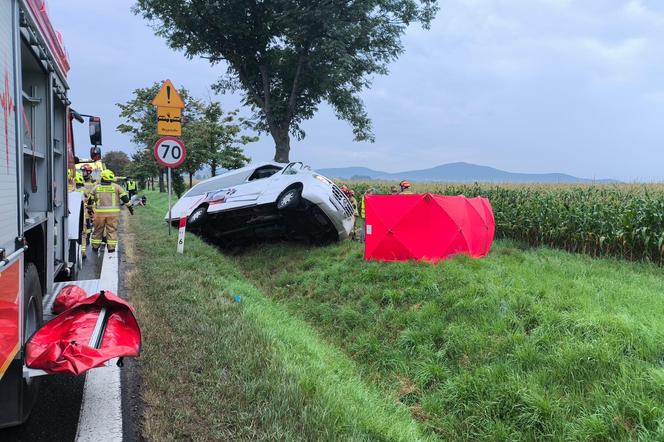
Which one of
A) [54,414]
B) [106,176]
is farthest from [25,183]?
[106,176]

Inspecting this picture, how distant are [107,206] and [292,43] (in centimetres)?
1398

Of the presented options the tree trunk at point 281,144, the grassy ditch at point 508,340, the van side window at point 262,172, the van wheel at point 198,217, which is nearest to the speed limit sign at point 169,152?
the van wheel at point 198,217

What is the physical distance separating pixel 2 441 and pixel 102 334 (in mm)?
838

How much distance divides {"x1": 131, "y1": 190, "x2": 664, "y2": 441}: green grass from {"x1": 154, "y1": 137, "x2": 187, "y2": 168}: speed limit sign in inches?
119

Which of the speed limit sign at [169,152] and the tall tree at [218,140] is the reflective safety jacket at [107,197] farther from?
the tall tree at [218,140]

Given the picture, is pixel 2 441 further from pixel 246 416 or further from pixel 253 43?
pixel 253 43

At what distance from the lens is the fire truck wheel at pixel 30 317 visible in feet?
9.59

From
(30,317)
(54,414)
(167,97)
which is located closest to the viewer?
(54,414)

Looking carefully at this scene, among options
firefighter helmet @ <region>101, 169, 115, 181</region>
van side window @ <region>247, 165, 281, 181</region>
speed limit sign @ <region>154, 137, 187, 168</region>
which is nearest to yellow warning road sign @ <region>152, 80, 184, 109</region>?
speed limit sign @ <region>154, 137, 187, 168</region>

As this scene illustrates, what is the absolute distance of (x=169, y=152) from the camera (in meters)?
10.1

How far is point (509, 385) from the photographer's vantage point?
4.14m

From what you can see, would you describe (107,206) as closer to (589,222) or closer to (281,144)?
(589,222)

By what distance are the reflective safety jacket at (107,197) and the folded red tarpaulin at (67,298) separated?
574 cm

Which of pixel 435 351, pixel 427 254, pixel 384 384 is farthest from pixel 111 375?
pixel 427 254
